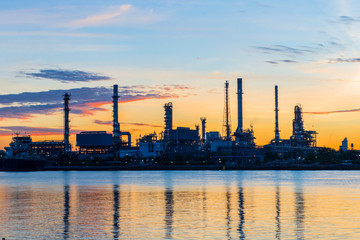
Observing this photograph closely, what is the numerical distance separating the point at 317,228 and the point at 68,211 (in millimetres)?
25433

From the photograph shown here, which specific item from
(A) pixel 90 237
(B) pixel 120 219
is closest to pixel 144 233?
(A) pixel 90 237

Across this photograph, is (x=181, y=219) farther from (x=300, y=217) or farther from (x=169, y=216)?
(x=300, y=217)

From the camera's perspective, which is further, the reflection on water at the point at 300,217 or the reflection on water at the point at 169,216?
the reflection on water at the point at 169,216

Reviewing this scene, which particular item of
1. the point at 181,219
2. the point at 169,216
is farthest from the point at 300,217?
the point at 169,216

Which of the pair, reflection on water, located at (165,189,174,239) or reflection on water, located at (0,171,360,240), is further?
reflection on water, located at (165,189,174,239)

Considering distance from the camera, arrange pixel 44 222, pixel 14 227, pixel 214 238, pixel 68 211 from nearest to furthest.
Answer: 1. pixel 214 238
2. pixel 14 227
3. pixel 44 222
4. pixel 68 211

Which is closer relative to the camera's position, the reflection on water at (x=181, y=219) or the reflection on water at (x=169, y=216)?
the reflection on water at (x=181, y=219)

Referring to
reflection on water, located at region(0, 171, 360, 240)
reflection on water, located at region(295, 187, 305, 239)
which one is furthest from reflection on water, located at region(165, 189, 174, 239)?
reflection on water, located at region(295, 187, 305, 239)

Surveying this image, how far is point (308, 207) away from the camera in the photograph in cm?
6003

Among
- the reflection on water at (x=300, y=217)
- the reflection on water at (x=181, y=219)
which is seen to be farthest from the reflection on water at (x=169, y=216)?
the reflection on water at (x=300, y=217)

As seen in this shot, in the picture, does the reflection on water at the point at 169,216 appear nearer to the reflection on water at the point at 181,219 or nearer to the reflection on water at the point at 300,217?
the reflection on water at the point at 181,219

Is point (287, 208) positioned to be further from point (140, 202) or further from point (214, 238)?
point (214, 238)

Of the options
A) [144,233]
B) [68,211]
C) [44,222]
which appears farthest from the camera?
[68,211]

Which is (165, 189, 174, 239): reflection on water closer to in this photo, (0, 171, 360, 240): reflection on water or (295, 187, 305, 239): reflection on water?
(0, 171, 360, 240): reflection on water
